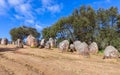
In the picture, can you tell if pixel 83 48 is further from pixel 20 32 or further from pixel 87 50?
pixel 20 32

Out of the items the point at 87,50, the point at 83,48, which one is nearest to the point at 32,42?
the point at 83,48

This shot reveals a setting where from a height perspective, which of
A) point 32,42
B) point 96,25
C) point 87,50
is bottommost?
point 87,50

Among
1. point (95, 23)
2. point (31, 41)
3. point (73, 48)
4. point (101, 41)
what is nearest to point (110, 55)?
point (73, 48)

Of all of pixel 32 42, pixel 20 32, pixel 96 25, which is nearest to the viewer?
pixel 32 42

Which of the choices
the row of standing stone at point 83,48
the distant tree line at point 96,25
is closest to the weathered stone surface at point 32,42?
the row of standing stone at point 83,48

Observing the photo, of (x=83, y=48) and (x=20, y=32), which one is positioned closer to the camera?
(x=83, y=48)

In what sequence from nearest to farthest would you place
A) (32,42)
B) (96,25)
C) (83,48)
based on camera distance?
(83,48) → (32,42) → (96,25)

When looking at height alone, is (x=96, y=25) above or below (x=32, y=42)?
above

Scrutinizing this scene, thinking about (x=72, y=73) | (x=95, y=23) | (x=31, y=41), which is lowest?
(x=72, y=73)

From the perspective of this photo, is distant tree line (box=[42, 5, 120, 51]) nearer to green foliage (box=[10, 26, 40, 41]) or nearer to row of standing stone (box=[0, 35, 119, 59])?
row of standing stone (box=[0, 35, 119, 59])

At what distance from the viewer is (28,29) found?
94750mm

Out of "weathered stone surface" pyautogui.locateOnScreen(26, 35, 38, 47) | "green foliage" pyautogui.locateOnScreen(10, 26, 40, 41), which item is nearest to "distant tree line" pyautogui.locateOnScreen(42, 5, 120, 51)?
"weathered stone surface" pyautogui.locateOnScreen(26, 35, 38, 47)

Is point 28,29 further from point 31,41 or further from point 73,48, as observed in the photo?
point 73,48

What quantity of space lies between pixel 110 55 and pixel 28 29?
2571 inches
